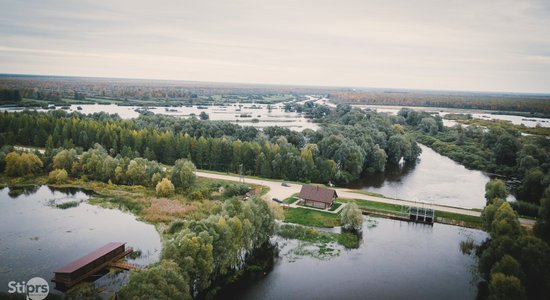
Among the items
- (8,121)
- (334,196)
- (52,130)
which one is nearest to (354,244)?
(334,196)

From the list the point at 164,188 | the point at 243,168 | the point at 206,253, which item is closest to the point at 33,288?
the point at 206,253

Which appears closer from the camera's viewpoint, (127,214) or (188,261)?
(188,261)

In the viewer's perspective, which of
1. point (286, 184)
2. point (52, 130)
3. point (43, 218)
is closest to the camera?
point (43, 218)

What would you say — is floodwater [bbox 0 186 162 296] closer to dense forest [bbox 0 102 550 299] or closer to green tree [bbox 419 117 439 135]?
dense forest [bbox 0 102 550 299]

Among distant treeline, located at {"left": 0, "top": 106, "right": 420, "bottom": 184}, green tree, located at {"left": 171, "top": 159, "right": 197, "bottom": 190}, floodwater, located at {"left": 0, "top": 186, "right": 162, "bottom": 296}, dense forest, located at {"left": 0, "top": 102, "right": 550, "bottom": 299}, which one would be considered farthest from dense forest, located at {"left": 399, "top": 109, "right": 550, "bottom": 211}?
floodwater, located at {"left": 0, "top": 186, "right": 162, "bottom": 296}

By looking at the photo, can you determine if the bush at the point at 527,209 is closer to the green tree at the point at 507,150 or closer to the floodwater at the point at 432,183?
the floodwater at the point at 432,183

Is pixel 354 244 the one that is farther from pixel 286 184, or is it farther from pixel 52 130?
pixel 52 130

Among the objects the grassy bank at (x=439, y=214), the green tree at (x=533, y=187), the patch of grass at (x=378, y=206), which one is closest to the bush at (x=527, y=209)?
the green tree at (x=533, y=187)
